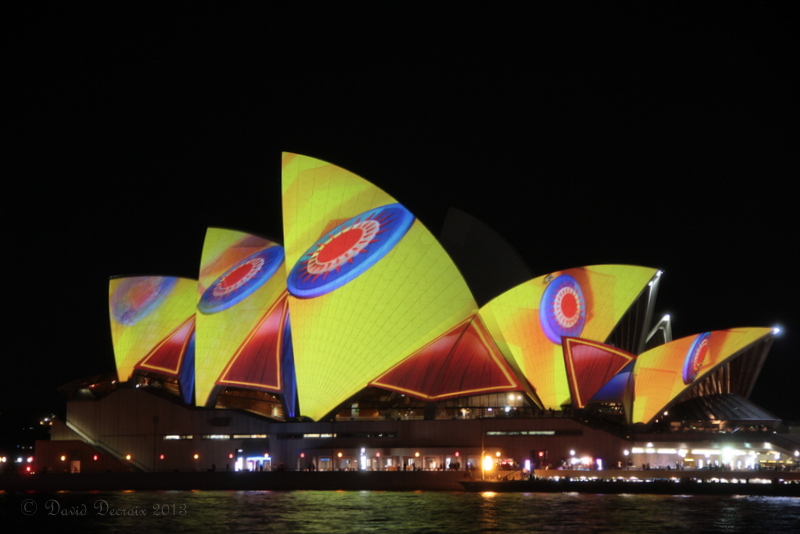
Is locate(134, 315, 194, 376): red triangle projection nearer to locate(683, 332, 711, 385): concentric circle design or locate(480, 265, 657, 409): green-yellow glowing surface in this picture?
locate(480, 265, 657, 409): green-yellow glowing surface

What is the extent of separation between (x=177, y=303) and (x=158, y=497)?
681 inches

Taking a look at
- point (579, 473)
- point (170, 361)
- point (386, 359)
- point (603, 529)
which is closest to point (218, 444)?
point (170, 361)

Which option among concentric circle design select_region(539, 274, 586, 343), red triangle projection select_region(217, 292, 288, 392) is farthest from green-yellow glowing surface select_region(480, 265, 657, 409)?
red triangle projection select_region(217, 292, 288, 392)

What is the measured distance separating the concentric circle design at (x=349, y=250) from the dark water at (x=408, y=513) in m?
11.4

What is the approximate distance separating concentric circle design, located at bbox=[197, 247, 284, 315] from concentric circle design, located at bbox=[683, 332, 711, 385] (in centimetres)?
2392

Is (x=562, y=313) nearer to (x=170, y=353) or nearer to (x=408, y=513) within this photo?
(x=408, y=513)

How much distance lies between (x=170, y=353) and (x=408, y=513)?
29580mm

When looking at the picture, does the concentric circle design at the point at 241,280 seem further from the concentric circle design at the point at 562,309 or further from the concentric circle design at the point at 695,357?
the concentric circle design at the point at 695,357

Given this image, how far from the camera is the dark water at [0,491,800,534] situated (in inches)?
1286

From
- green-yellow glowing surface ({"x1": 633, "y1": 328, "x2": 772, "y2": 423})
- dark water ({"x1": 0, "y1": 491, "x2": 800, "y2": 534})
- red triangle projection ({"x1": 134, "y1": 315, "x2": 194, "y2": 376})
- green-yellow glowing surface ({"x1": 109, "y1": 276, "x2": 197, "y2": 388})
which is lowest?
dark water ({"x1": 0, "y1": 491, "x2": 800, "y2": 534})

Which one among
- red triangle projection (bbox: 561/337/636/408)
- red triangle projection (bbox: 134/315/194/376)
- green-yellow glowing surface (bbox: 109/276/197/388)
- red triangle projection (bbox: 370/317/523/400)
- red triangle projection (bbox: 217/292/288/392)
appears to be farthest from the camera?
green-yellow glowing surface (bbox: 109/276/197/388)

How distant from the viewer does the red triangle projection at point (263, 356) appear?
57.7 metres

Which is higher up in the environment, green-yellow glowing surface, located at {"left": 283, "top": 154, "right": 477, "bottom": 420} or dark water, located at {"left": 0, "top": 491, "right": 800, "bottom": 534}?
green-yellow glowing surface, located at {"left": 283, "top": 154, "right": 477, "bottom": 420}

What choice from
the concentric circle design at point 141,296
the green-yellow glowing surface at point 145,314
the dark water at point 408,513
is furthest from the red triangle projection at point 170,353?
the dark water at point 408,513
